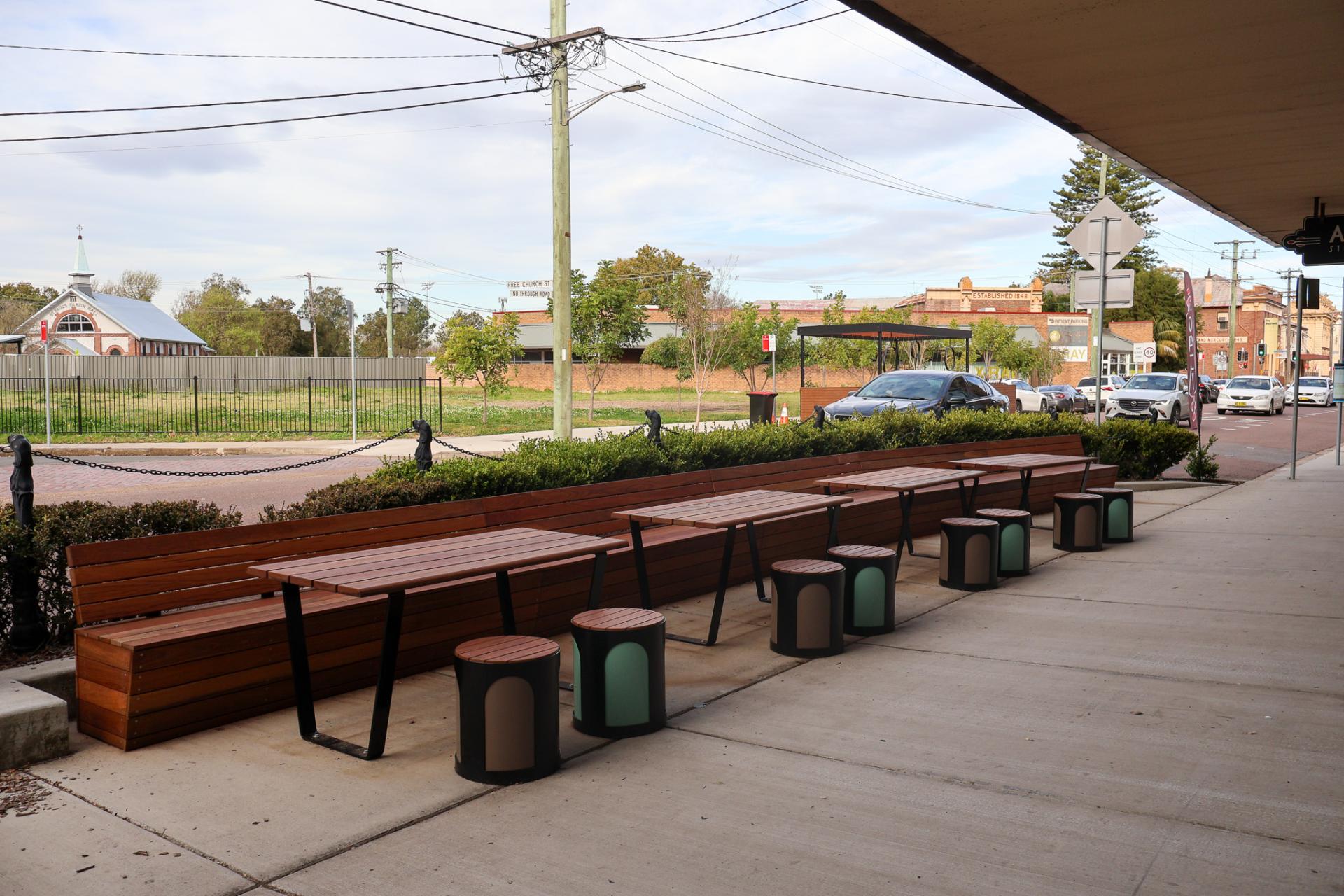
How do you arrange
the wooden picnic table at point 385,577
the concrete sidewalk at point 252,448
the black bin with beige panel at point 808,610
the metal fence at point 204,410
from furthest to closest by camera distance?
1. the metal fence at point 204,410
2. the concrete sidewalk at point 252,448
3. the black bin with beige panel at point 808,610
4. the wooden picnic table at point 385,577

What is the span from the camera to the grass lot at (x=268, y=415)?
27.9 meters

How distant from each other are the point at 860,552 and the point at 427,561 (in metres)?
3.15

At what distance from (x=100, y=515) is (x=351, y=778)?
2313 millimetres

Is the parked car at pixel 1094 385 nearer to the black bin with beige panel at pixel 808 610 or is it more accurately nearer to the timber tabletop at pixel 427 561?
the black bin with beige panel at pixel 808 610

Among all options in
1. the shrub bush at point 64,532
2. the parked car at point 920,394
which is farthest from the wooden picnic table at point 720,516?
the parked car at point 920,394

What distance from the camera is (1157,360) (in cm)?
8525

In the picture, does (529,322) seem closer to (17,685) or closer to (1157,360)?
(1157,360)

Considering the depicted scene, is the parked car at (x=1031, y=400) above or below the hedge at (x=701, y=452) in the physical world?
below

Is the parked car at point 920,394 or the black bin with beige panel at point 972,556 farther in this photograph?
the parked car at point 920,394

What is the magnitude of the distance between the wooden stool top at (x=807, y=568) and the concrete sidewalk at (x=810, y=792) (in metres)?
0.51

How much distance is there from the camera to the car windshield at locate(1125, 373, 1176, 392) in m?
34.6

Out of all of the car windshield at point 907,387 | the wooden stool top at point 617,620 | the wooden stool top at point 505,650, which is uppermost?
the car windshield at point 907,387

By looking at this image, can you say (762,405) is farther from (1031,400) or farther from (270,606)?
(270,606)

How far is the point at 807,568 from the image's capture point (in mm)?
6305
